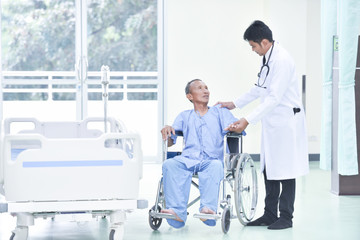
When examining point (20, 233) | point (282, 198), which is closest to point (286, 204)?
point (282, 198)

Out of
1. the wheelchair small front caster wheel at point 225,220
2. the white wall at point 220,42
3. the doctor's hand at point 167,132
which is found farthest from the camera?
the white wall at point 220,42

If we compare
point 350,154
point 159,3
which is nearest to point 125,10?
point 159,3

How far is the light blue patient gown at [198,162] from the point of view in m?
4.05

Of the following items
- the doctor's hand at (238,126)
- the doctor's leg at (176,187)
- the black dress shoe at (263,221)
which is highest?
the doctor's hand at (238,126)

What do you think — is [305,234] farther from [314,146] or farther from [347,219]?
[314,146]

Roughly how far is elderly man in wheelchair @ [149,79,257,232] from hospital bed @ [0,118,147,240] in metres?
0.54

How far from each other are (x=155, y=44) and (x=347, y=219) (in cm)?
404

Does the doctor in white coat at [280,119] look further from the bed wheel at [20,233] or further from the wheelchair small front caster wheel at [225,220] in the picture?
the bed wheel at [20,233]

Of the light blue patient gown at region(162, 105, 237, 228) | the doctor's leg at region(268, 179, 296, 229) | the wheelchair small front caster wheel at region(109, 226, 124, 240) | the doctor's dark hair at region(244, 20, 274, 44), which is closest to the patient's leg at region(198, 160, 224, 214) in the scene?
the light blue patient gown at region(162, 105, 237, 228)

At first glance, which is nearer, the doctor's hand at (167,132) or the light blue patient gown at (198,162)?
the light blue patient gown at (198,162)

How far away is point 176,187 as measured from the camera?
4074mm

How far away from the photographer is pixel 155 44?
318 inches

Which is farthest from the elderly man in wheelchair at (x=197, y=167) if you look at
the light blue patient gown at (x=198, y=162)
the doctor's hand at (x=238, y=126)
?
the doctor's hand at (x=238, y=126)

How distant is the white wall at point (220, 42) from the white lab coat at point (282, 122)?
3.75 metres
